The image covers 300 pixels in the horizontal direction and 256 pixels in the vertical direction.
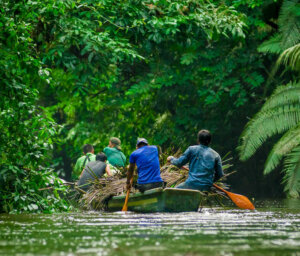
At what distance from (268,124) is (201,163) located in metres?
7.67

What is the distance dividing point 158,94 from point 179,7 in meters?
9.68

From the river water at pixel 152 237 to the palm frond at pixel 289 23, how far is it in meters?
11.2

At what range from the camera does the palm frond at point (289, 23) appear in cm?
1987

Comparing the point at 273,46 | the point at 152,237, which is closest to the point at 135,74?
the point at 273,46

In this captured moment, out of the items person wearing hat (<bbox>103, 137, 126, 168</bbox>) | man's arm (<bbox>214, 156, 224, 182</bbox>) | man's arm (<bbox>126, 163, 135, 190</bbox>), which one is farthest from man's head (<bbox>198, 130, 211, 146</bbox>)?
person wearing hat (<bbox>103, 137, 126, 168</bbox>)

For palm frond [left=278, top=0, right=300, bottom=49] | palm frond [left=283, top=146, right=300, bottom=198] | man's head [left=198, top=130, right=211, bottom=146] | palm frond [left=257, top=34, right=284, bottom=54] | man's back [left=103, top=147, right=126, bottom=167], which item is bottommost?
palm frond [left=283, top=146, right=300, bottom=198]

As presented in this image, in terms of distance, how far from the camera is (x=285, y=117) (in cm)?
1917

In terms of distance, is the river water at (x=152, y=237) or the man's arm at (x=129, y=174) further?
the man's arm at (x=129, y=174)

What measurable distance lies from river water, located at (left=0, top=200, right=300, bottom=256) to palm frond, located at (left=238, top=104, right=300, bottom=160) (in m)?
9.95

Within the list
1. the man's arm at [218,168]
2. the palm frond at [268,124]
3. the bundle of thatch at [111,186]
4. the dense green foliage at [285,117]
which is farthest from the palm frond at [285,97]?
the man's arm at [218,168]

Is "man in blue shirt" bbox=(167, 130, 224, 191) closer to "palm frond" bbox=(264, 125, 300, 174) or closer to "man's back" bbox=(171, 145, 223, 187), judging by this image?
"man's back" bbox=(171, 145, 223, 187)

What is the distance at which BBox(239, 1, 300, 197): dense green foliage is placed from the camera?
18.3 metres

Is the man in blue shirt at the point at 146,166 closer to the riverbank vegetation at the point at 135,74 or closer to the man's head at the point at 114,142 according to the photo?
the riverbank vegetation at the point at 135,74

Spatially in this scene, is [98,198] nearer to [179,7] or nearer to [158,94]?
[179,7]
